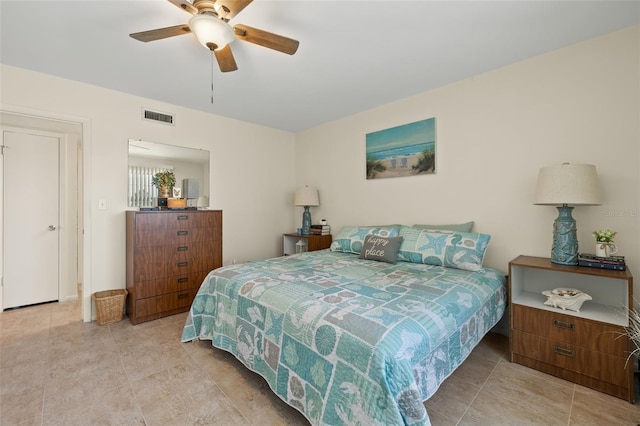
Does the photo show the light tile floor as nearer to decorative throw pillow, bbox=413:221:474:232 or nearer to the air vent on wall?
decorative throw pillow, bbox=413:221:474:232

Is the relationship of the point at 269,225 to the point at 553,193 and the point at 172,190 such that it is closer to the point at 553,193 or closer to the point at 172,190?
the point at 172,190

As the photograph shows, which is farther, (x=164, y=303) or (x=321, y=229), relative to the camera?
(x=321, y=229)

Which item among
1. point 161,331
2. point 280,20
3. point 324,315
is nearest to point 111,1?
point 280,20

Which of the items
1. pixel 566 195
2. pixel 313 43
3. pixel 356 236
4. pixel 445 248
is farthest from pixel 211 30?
pixel 566 195

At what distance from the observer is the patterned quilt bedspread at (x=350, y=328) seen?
3.69 ft

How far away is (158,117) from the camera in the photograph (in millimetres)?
3162

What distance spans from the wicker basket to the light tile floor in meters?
0.31

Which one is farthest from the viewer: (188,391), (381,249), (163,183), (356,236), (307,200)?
(307,200)

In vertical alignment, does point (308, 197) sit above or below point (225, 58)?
below

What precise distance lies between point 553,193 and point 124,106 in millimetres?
3953

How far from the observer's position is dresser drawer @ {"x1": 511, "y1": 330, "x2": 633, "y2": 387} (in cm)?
161

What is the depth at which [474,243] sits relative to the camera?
7.50ft

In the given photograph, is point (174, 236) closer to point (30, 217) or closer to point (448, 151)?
point (30, 217)

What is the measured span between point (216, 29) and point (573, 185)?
2441mm
